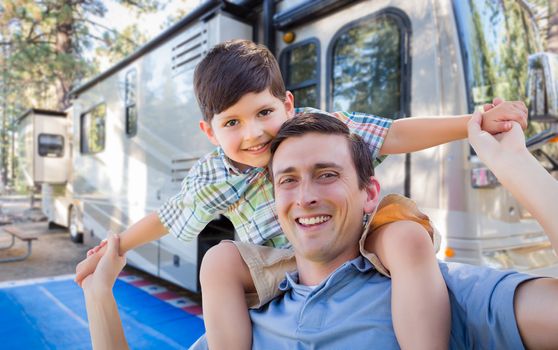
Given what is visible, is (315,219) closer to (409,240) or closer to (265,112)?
(409,240)

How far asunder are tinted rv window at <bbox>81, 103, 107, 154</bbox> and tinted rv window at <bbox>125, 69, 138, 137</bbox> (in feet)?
3.37

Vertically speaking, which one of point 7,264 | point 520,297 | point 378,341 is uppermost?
point 520,297

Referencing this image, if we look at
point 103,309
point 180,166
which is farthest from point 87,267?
point 180,166

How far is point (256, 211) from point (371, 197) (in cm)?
49

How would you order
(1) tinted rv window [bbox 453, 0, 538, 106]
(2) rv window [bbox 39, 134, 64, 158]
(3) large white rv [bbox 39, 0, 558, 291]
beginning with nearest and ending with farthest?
(3) large white rv [bbox 39, 0, 558, 291] < (1) tinted rv window [bbox 453, 0, 538, 106] < (2) rv window [bbox 39, 134, 64, 158]

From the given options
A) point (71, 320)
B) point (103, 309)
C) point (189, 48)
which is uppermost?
point (189, 48)

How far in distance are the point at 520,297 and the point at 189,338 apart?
3.05m

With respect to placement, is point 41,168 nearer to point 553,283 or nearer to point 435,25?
point 435,25

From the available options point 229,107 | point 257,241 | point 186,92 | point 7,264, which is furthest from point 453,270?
point 7,264

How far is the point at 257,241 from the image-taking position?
1597 millimetres

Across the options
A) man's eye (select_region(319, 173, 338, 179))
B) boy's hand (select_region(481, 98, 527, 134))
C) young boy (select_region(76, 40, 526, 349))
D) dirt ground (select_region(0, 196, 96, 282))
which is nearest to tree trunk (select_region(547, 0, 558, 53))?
young boy (select_region(76, 40, 526, 349))

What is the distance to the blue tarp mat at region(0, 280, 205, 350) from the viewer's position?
3.40 m

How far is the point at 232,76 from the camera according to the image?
146 cm

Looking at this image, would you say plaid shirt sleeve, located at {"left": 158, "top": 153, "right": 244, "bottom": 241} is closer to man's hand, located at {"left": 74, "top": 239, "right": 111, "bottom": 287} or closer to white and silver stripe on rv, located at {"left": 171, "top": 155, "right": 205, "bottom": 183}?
man's hand, located at {"left": 74, "top": 239, "right": 111, "bottom": 287}
